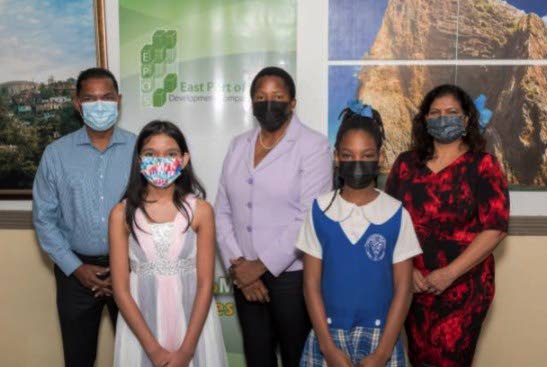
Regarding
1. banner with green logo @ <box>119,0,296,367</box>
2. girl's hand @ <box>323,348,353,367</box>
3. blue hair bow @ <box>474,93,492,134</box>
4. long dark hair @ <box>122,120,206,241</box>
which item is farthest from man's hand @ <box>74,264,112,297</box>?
blue hair bow @ <box>474,93,492,134</box>

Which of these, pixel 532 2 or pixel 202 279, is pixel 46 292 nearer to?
pixel 202 279

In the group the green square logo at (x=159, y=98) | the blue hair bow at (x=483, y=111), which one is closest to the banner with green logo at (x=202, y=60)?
the green square logo at (x=159, y=98)

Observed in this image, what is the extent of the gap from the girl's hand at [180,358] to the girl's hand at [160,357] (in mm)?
14

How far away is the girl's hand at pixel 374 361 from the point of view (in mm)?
1856

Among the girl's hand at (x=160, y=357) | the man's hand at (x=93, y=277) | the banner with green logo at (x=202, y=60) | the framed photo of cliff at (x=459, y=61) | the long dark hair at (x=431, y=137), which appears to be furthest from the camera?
the banner with green logo at (x=202, y=60)

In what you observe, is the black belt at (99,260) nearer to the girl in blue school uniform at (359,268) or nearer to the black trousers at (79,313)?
the black trousers at (79,313)

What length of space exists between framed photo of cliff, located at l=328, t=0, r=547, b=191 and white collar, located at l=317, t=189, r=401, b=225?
958 mm

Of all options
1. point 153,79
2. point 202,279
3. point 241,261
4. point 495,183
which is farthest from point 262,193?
point 153,79

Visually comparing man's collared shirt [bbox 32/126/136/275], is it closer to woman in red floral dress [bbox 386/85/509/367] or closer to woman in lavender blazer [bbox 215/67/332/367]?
woman in lavender blazer [bbox 215/67/332/367]

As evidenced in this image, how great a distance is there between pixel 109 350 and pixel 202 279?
4.77 ft

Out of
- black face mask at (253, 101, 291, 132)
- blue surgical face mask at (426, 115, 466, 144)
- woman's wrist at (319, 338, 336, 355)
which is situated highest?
black face mask at (253, 101, 291, 132)

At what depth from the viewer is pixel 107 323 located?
3152 mm

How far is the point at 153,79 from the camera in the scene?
2977 mm

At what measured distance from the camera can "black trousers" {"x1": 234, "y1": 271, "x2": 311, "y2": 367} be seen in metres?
2.29
